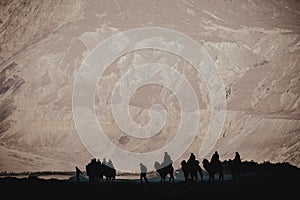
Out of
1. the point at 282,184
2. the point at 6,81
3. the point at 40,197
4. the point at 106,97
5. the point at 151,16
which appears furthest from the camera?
the point at 151,16

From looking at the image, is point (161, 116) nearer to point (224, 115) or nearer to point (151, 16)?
point (224, 115)

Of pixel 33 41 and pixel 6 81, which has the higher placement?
pixel 33 41

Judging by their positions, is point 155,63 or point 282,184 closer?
point 282,184

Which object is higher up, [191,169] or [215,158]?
[215,158]

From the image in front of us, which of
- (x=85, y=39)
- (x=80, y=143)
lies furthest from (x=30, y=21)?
(x=80, y=143)

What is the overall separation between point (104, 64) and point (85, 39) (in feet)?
35.3

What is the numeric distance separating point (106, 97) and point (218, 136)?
33.6m

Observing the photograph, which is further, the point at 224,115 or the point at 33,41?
the point at 33,41

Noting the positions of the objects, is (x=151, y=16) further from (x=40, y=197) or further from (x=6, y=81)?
(x=40, y=197)

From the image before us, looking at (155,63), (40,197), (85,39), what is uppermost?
(85,39)

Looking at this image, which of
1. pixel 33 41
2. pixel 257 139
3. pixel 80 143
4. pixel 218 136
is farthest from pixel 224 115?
pixel 33 41

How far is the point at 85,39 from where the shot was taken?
14350cm

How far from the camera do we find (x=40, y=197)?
918 inches

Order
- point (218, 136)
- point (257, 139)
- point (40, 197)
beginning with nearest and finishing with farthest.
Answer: point (40, 197) → point (257, 139) → point (218, 136)
